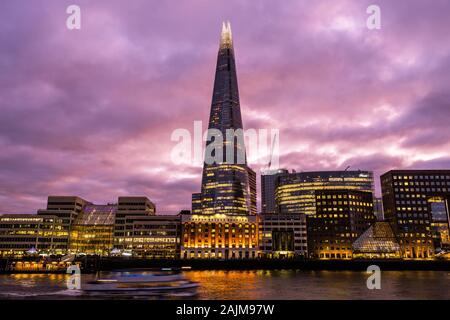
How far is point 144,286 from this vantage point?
194 ft

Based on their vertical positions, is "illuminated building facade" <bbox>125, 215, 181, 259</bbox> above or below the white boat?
above

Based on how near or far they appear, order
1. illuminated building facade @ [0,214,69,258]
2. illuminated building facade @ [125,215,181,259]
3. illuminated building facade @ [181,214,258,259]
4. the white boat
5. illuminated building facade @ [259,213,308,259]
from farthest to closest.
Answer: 1. illuminated building facade @ [259,213,308,259]
2. illuminated building facade @ [181,214,258,259]
3. illuminated building facade @ [125,215,181,259]
4. illuminated building facade @ [0,214,69,258]
5. the white boat

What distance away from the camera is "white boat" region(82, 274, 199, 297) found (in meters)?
55.4

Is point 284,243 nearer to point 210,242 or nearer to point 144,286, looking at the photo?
point 210,242

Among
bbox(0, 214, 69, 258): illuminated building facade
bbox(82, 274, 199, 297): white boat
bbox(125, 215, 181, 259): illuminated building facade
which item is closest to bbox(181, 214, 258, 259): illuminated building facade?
bbox(125, 215, 181, 259): illuminated building facade

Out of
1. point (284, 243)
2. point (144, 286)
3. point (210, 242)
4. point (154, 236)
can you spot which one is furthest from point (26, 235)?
point (144, 286)

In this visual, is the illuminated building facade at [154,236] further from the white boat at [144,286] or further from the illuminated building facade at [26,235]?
the white boat at [144,286]

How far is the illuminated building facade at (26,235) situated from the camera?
18262 centimetres

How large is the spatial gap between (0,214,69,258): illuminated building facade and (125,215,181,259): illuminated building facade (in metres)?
36.2

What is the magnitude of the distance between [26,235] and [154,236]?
62.3 meters

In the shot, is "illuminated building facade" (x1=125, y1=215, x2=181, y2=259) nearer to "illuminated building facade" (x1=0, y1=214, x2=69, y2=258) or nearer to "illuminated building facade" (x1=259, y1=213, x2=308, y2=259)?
"illuminated building facade" (x1=0, y1=214, x2=69, y2=258)

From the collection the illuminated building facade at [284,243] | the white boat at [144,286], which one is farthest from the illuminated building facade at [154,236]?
the white boat at [144,286]

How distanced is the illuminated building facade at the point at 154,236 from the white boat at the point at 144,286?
130 m
